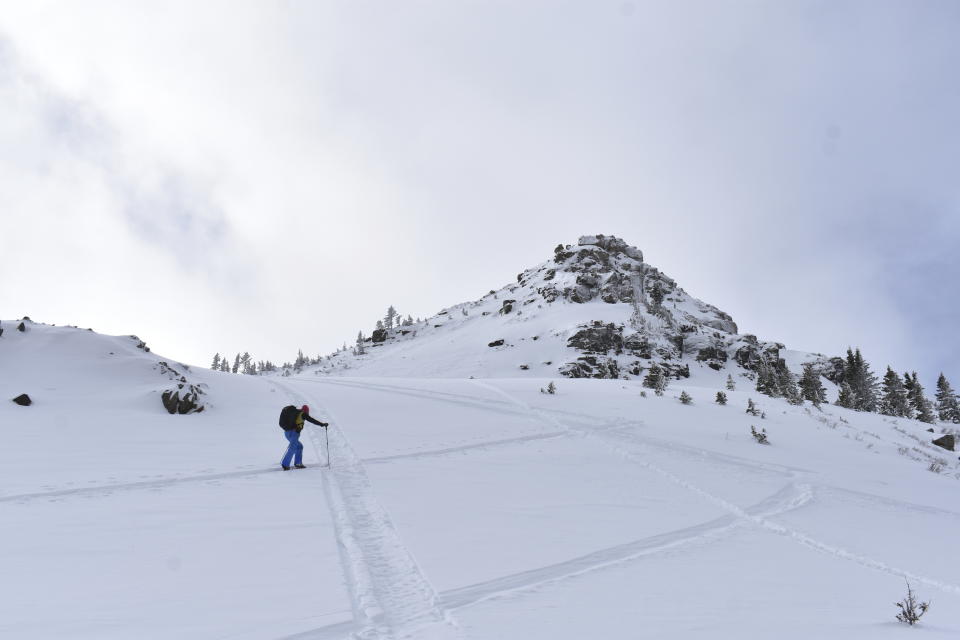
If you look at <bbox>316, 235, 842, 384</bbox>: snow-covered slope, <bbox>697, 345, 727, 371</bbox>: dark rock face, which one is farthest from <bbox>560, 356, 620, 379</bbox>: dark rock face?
<bbox>697, 345, 727, 371</bbox>: dark rock face

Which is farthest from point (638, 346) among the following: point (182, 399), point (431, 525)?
point (431, 525)

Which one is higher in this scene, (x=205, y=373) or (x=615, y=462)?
(x=205, y=373)

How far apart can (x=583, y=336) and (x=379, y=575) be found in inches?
2076

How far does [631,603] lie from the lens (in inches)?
207

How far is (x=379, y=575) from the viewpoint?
5.83 meters

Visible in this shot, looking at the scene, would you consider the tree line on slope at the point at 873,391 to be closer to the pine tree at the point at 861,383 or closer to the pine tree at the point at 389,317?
the pine tree at the point at 861,383

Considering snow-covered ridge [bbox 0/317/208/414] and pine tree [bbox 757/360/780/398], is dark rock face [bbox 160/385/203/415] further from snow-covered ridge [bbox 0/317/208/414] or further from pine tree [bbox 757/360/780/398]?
pine tree [bbox 757/360/780/398]

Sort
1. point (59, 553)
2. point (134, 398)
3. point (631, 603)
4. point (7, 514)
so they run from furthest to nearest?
point (134, 398), point (7, 514), point (59, 553), point (631, 603)

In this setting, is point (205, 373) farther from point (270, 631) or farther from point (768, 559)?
point (768, 559)

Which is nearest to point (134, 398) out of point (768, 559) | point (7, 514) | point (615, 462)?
point (7, 514)

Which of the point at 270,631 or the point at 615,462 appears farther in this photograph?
the point at 615,462

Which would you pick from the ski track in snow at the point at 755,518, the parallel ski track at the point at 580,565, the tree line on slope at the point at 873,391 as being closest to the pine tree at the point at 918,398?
the tree line on slope at the point at 873,391

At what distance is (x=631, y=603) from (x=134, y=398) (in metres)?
15.9

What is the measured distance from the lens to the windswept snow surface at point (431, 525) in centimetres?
487
